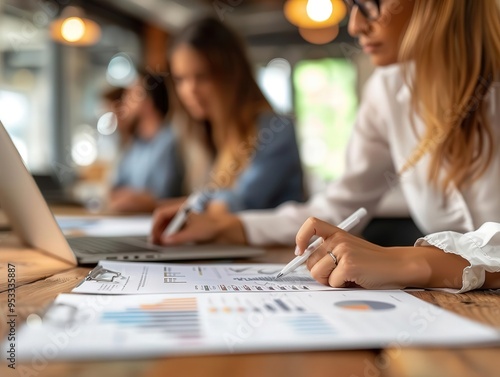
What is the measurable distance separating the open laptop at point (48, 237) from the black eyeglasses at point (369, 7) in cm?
45

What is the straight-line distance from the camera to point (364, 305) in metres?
0.52

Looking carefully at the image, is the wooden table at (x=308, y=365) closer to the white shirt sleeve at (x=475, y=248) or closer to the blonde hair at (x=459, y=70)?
the white shirt sleeve at (x=475, y=248)

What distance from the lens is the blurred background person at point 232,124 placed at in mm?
2002

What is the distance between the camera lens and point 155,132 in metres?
3.52

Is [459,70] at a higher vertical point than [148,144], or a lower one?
lower

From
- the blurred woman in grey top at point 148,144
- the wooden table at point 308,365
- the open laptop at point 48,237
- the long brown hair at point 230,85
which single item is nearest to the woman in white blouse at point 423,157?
the open laptop at point 48,237

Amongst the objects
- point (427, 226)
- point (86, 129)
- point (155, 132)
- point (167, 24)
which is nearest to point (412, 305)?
point (427, 226)

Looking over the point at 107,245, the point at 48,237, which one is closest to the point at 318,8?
the point at 107,245

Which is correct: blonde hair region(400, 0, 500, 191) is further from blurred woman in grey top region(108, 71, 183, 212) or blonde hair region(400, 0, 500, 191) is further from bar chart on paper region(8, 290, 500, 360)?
blurred woman in grey top region(108, 71, 183, 212)

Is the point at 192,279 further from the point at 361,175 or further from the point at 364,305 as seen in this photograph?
the point at 361,175

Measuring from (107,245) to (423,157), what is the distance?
587 mm

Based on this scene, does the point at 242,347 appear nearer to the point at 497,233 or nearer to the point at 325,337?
the point at 325,337

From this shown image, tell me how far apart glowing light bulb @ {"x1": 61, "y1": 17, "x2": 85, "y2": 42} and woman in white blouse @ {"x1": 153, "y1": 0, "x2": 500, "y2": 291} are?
3351mm

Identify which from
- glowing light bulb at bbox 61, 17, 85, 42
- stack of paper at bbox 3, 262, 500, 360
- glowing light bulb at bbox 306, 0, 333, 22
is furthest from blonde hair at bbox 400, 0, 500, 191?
glowing light bulb at bbox 61, 17, 85, 42
